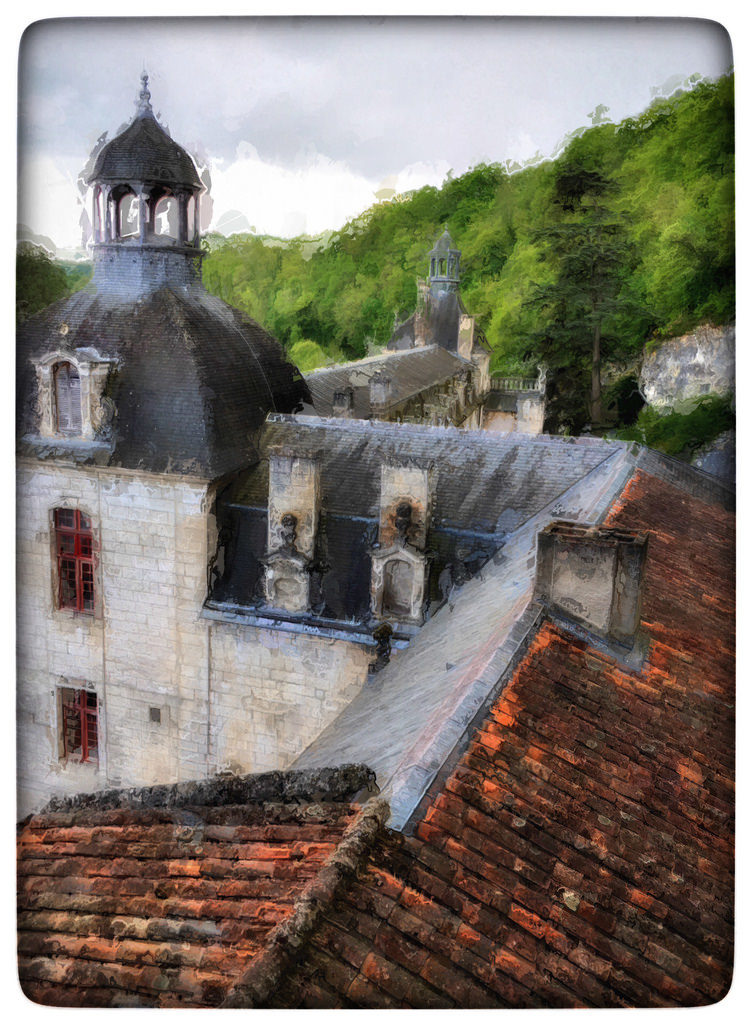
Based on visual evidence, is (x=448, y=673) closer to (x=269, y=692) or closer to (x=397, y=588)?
(x=397, y=588)

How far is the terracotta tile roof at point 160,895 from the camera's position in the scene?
3.39m

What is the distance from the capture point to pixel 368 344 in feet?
69.8

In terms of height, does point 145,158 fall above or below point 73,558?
above

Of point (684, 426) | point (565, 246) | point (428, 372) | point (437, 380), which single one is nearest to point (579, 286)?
point (565, 246)

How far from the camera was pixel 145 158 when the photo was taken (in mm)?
8336

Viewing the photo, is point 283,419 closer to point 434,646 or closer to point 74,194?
point 434,646

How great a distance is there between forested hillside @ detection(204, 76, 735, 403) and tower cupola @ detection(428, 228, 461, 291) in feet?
0.81

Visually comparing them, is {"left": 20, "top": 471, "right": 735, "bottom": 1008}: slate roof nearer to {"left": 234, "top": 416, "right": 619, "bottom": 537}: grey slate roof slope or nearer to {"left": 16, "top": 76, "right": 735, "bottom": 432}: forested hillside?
{"left": 16, "top": 76, "right": 735, "bottom": 432}: forested hillside

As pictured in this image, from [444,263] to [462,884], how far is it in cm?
1341

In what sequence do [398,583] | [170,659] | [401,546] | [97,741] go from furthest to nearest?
[97,741], [170,659], [398,583], [401,546]

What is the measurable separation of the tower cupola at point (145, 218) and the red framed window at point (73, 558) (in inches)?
115

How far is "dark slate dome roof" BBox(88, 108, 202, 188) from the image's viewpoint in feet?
22.2

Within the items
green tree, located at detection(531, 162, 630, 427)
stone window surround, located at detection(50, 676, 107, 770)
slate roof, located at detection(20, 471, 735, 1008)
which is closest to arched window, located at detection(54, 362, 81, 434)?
stone window surround, located at detection(50, 676, 107, 770)

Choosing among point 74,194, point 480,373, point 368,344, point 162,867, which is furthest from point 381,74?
point 480,373
